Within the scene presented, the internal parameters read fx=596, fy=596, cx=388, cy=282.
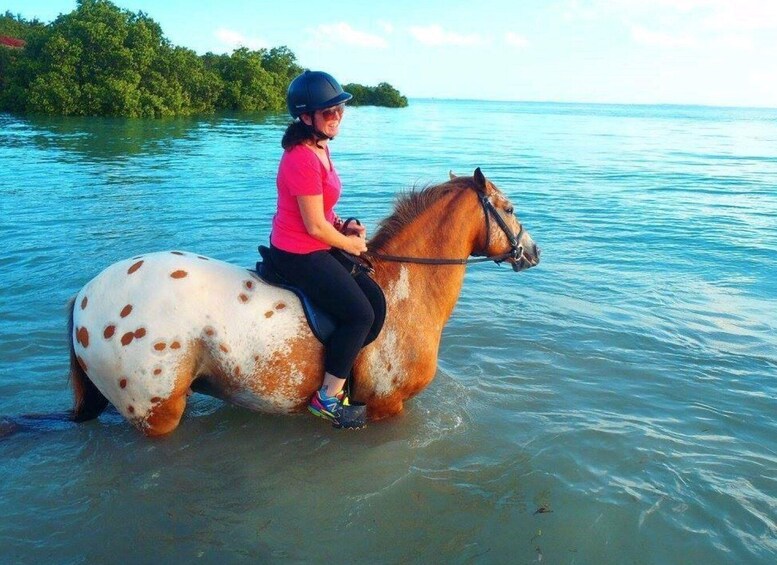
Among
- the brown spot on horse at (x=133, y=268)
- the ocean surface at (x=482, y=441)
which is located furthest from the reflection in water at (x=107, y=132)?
the brown spot on horse at (x=133, y=268)

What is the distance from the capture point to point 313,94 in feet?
12.7

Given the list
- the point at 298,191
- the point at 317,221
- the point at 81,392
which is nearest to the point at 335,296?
the point at 317,221

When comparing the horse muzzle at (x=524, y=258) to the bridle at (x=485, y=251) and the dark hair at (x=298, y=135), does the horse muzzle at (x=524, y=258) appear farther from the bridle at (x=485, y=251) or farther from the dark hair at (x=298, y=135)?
the dark hair at (x=298, y=135)

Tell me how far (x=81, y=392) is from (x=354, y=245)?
2.32 meters

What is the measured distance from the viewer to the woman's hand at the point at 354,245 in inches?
165

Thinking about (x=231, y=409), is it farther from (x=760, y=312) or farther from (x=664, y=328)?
(x=760, y=312)

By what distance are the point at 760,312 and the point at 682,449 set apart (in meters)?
4.10

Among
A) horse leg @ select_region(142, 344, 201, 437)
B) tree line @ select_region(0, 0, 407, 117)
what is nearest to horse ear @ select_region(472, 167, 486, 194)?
horse leg @ select_region(142, 344, 201, 437)

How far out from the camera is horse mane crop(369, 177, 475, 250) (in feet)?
15.8

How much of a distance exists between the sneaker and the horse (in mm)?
82

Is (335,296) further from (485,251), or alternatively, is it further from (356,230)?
(485,251)

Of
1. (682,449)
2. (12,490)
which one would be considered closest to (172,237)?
(12,490)

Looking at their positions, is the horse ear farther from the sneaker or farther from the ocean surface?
the sneaker

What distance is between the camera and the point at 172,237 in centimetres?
1132
